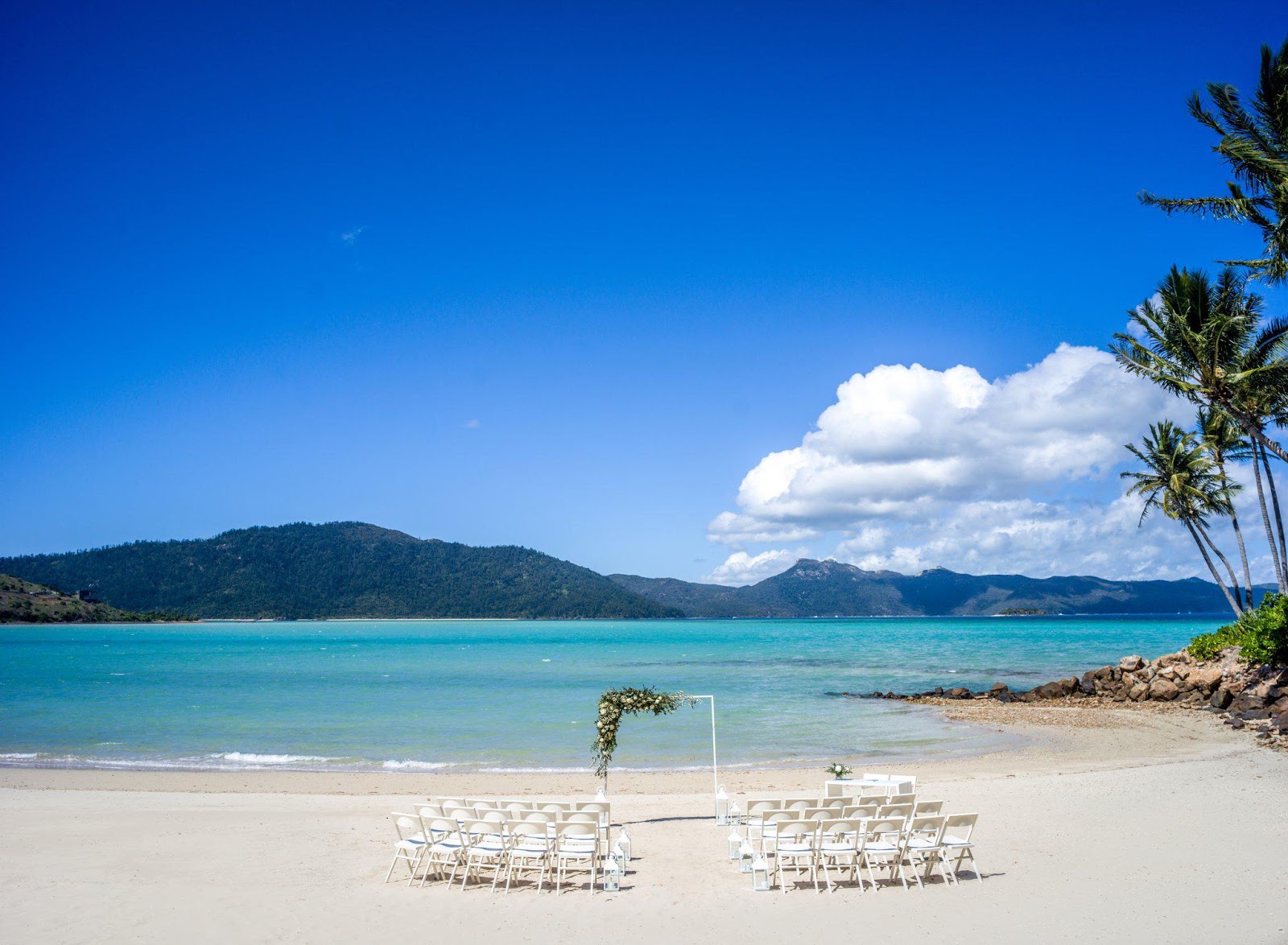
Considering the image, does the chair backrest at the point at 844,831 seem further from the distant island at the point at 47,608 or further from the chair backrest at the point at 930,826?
the distant island at the point at 47,608

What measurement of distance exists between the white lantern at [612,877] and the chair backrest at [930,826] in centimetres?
323

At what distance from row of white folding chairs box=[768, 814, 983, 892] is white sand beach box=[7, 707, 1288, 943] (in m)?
0.34

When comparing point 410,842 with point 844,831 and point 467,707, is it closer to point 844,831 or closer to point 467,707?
point 844,831

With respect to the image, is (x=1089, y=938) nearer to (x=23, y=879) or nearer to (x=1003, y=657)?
(x=23, y=879)

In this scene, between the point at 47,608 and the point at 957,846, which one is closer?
the point at 957,846

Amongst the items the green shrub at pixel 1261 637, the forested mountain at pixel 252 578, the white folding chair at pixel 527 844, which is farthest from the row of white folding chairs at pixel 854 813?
the forested mountain at pixel 252 578

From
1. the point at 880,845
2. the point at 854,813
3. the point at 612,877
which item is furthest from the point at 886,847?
the point at 612,877

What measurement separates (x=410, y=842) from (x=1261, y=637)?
2711 cm

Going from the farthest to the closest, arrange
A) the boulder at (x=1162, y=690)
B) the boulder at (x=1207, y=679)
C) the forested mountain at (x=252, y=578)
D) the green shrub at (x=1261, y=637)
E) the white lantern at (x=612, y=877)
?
the forested mountain at (x=252, y=578)
the boulder at (x=1162, y=690)
the boulder at (x=1207, y=679)
the green shrub at (x=1261, y=637)
the white lantern at (x=612, y=877)

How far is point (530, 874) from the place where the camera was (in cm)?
960

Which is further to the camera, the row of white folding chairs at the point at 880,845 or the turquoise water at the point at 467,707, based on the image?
the turquoise water at the point at 467,707

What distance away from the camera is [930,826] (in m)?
9.23

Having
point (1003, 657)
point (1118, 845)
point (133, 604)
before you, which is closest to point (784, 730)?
point (1118, 845)

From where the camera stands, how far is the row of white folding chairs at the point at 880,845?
8.98 m
